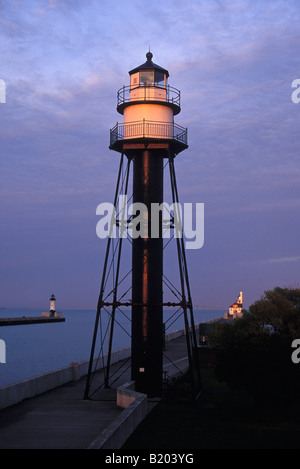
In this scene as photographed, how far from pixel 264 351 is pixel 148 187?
10139mm

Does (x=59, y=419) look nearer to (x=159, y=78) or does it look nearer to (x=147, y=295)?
(x=147, y=295)

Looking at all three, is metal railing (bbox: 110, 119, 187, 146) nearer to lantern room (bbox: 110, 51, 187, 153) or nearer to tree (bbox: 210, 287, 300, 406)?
lantern room (bbox: 110, 51, 187, 153)

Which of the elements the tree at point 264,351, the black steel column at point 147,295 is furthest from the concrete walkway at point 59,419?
the tree at point 264,351

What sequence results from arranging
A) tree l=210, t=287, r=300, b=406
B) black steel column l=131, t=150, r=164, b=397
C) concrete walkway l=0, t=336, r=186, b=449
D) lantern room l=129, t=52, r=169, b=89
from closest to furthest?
concrete walkway l=0, t=336, r=186, b=449 → tree l=210, t=287, r=300, b=406 → black steel column l=131, t=150, r=164, b=397 → lantern room l=129, t=52, r=169, b=89

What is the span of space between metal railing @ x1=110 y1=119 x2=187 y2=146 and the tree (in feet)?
31.6

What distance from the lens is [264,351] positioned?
2620cm

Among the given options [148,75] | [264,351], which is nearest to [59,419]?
[264,351]

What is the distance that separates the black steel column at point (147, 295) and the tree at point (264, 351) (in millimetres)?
3294

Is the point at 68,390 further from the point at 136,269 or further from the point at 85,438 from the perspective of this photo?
the point at 85,438

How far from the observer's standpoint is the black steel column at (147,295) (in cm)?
3019

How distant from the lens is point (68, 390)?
3106 cm

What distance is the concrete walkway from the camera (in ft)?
65.3

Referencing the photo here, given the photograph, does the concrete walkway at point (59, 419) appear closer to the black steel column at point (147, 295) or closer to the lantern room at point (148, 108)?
the black steel column at point (147, 295)

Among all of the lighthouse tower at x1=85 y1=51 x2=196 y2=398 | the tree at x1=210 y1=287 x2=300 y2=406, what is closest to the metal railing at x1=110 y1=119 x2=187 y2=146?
the lighthouse tower at x1=85 y1=51 x2=196 y2=398
